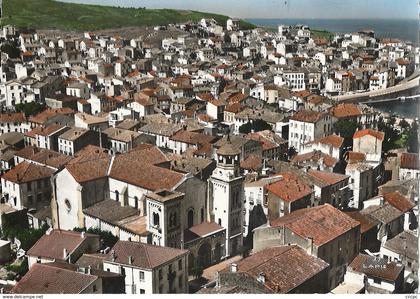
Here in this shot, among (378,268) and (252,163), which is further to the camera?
(252,163)

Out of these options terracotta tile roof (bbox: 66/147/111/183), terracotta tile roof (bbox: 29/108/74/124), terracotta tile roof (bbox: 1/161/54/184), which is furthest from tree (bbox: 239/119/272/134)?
terracotta tile roof (bbox: 66/147/111/183)

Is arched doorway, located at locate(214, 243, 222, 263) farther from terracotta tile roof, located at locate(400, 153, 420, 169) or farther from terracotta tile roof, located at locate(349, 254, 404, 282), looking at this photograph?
terracotta tile roof, located at locate(400, 153, 420, 169)

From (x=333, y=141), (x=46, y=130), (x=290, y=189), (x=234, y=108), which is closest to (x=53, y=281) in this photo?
(x=290, y=189)

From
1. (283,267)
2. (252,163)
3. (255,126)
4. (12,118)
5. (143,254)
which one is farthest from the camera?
(12,118)

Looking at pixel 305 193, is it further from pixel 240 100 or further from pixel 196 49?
pixel 196 49

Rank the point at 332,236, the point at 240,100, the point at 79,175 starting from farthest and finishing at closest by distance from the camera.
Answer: the point at 240,100 < the point at 79,175 < the point at 332,236

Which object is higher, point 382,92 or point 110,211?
point 110,211

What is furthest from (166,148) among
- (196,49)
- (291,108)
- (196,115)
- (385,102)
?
(196,49)

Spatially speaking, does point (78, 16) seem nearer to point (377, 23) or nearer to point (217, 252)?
point (377, 23)
